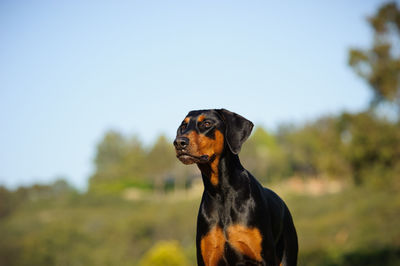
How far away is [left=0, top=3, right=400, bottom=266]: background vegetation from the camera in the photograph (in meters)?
24.2

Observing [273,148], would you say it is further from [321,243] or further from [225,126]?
[225,126]

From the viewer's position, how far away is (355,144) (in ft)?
78.7

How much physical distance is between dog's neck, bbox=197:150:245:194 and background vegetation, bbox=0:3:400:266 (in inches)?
809

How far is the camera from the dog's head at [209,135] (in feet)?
13.2

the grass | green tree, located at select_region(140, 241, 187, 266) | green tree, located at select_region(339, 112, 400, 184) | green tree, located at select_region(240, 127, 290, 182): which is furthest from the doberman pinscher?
green tree, located at select_region(240, 127, 290, 182)

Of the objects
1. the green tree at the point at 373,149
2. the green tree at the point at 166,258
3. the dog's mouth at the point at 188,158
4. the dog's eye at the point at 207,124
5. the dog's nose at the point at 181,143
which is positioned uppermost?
the dog's eye at the point at 207,124

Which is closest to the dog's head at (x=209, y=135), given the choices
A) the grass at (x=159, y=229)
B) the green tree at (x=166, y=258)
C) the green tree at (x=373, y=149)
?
the green tree at (x=373, y=149)

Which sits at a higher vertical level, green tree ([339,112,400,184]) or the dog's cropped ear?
the dog's cropped ear

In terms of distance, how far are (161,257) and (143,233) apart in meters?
12.5

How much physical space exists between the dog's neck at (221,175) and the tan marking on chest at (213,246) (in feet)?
1.25

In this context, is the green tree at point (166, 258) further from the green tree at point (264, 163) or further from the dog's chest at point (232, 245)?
the green tree at point (264, 163)

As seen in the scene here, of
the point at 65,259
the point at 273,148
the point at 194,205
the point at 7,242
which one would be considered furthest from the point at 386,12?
the point at 273,148

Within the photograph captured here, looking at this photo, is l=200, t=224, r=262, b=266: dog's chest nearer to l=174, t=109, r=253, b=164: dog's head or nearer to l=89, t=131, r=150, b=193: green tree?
l=174, t=109, r=253, b=164: dog's head

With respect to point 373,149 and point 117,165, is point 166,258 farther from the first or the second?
point 117,165
